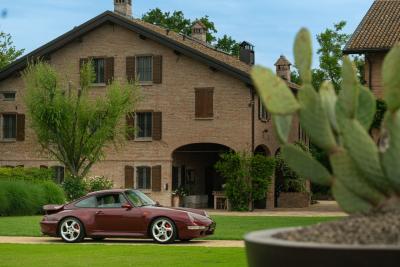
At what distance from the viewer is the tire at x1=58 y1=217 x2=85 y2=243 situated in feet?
66.4

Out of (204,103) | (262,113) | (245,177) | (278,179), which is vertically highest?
(204,103)

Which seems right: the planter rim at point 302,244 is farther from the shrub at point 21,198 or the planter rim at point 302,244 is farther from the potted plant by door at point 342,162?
the shrub at point 21,198

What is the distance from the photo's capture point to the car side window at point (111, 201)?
20.3 metres

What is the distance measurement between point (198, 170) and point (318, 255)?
41.7 m

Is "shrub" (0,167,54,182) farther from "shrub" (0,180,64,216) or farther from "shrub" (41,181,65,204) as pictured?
"shrub" (0,180,64,216)

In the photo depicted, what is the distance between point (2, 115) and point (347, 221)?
41.8 m

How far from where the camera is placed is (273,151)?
46.0m

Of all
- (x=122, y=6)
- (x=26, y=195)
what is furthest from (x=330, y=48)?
(x=26, y=195)

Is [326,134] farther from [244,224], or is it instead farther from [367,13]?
[367,13]

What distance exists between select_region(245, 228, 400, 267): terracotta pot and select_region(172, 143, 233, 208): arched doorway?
120 feet

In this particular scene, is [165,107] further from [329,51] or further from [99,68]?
[329,51]

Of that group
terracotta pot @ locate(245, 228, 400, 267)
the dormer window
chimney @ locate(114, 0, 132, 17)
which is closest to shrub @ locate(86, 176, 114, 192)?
the dormer window

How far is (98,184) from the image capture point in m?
40.3

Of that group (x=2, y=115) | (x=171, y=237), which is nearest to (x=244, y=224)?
(x=171, y=237)
